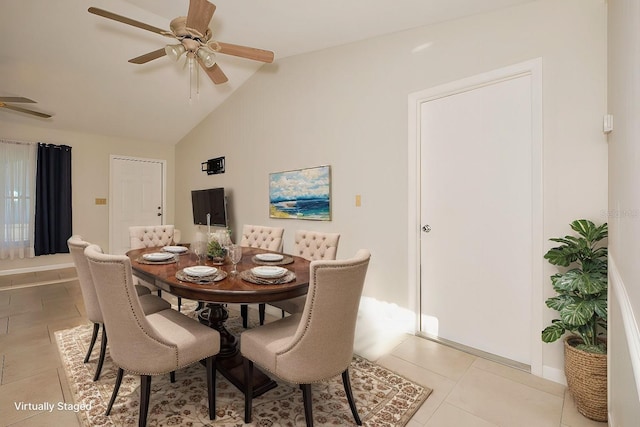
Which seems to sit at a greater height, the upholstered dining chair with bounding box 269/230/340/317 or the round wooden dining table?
the upholstered dining chair with bounding box 269/230/340/317

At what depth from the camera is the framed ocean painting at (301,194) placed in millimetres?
3669

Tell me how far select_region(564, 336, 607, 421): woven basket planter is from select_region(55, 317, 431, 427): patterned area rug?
2.71 feet

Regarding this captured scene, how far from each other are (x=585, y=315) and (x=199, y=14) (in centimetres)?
309

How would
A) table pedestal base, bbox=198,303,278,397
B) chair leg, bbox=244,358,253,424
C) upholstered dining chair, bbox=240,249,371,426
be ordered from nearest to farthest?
upholstered dining chair, bbox=240,249,371,426 < chair leg, bbox=244,358,253,424 < table pedestal base, bbox=198,303,278,397

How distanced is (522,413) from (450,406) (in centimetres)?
40

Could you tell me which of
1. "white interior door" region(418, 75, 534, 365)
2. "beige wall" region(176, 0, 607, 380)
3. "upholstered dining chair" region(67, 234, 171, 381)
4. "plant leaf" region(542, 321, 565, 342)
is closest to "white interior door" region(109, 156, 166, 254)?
"beige wall" region(176, 0, 607, 380)

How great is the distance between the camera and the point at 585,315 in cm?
169

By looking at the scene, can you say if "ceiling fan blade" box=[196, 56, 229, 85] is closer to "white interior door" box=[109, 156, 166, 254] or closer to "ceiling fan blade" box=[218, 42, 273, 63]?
"ceiling fan blade" box=[218, 42, 273, 63]

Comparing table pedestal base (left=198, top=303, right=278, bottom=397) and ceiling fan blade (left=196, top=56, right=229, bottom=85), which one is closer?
table pedestal base (left=198, top=303, right=278, bottom=397)

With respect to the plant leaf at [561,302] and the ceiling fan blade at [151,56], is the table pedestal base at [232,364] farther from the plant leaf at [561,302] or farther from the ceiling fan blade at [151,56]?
the ceiling fan blade at [151,56]

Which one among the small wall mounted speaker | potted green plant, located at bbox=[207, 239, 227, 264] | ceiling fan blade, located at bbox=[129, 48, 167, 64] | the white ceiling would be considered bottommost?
potted green plant, located at bbox=[207, 239, 227, 264]

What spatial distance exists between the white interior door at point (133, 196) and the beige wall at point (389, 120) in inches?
70.2

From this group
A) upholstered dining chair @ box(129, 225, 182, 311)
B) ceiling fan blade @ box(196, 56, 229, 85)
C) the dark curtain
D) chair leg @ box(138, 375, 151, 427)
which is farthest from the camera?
the dark curtain

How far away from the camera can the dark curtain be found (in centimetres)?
512
